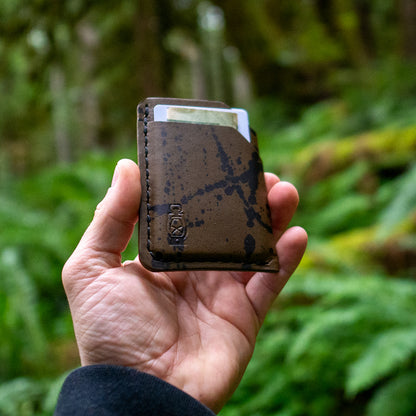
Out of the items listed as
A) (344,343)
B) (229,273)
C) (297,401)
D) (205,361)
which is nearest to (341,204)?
(344,343)

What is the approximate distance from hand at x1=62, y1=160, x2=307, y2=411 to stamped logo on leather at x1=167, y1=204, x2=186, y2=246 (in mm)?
89

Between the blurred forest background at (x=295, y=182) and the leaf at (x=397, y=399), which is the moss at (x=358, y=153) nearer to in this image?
the blurred forest background at (x=295, y=182)

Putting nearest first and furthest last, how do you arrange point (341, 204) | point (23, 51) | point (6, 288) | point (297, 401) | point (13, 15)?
point (297, 401) < point (6, 288) < point (341, 204) < point (13, 15) < point (23, 51)

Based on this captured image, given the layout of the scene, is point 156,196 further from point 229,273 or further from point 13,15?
point 13,15

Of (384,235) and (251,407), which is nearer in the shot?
(251,407)

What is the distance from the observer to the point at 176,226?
101 cm

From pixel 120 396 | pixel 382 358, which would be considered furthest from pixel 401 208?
pixel 120 396

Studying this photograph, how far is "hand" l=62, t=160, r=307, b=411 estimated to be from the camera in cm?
96

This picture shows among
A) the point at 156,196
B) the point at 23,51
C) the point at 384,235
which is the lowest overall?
the point at 384,235

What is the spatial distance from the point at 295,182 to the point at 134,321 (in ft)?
9.99

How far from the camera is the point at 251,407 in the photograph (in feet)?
6.15

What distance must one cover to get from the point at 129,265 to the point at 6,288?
6.35ft

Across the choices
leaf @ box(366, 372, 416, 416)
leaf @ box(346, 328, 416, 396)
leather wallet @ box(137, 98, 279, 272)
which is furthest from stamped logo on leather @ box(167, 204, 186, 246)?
leaf @ box(366, 372, 416, 416)

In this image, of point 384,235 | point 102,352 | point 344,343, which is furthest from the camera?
point 384,235
